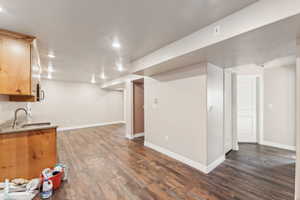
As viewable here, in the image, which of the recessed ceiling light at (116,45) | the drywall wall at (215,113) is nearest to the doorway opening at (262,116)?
the drywall wall at (215,113)

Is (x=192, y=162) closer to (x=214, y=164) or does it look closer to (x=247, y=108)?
(x=214, y=164)

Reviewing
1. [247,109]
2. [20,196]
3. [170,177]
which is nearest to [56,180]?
[20,196]

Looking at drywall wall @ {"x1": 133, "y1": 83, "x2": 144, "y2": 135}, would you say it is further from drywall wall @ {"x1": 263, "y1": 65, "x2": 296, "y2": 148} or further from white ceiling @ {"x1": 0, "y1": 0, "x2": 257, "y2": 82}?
drywall wall @ {"x1": 263, "y1": 65, "x2": 296, "y2": 148}

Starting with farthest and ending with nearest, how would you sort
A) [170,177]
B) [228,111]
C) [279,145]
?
[279,145]
[228,111]
[170,177]

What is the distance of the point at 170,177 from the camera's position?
231 centimetres

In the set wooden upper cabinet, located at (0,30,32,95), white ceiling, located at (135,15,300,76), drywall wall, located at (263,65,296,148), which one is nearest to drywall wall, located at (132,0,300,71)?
white ceiling, located at (135,15,300,76)

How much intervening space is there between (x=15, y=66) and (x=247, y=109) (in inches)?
238

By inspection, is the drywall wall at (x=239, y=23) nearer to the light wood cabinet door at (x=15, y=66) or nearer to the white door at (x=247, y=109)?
the light wood cabinet door at (x=15, y=66)

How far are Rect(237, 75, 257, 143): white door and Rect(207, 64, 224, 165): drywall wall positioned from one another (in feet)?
6.02

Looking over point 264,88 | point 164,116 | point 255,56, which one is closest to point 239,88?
point 264,88

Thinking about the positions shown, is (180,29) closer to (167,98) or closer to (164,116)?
(167,98)

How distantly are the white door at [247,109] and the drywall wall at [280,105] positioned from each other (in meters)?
0.30

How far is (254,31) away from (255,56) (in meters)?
1.14

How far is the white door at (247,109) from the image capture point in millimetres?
4133
